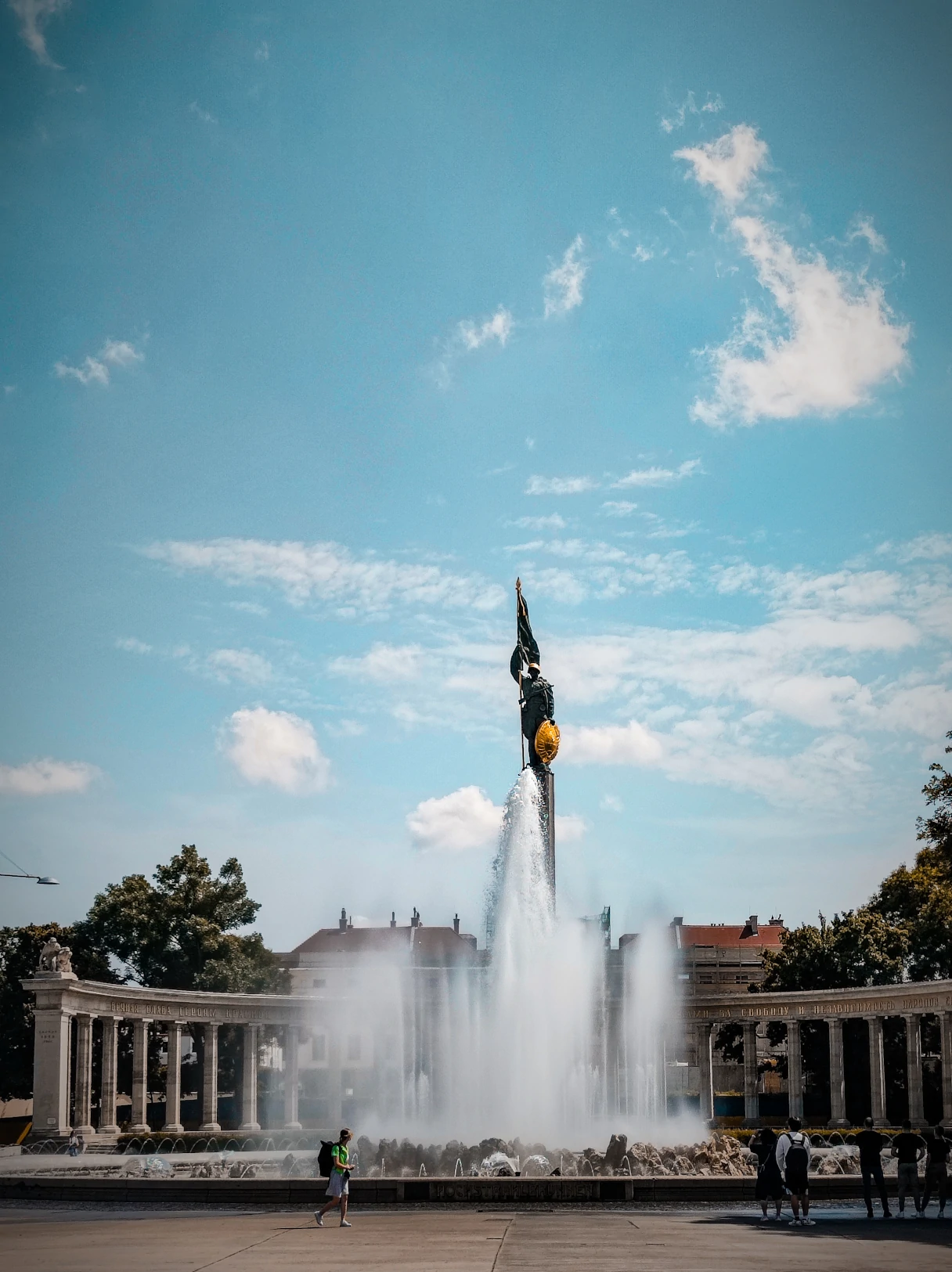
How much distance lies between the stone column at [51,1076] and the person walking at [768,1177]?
37.0 m

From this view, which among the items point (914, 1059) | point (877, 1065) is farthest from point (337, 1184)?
point (877, 1065)

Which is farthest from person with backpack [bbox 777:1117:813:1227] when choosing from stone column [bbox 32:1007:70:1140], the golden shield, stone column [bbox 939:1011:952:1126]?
stone column [bbox 939:1011:952:1126]

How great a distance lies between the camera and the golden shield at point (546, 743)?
5378cm

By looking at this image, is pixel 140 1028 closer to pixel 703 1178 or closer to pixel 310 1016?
pixel 310 1016

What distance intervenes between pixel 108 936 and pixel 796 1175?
5983cm

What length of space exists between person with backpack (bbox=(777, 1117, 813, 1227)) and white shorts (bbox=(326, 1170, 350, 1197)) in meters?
7.59

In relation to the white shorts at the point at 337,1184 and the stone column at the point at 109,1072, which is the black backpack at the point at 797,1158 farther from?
the stone column at the point at 109,1072

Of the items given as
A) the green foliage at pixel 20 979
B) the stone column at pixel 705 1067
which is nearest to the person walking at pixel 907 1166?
the stone column at pixel 705 1067

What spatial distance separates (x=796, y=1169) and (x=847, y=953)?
175 ft

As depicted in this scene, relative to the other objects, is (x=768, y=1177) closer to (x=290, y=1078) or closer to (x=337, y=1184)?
(x=337, y=1184)

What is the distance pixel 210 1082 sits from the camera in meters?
67.1

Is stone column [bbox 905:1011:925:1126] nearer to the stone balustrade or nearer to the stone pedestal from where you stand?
the stone balustrade

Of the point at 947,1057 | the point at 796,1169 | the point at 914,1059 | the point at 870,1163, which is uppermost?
the point at 796,1169

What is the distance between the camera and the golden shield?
5378cm
